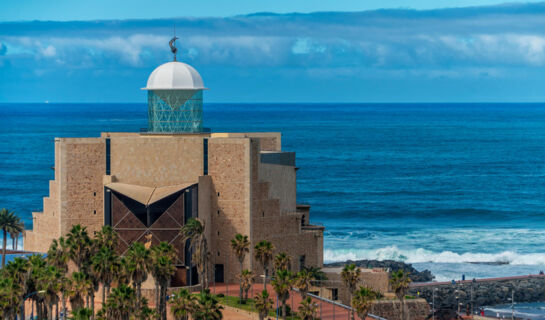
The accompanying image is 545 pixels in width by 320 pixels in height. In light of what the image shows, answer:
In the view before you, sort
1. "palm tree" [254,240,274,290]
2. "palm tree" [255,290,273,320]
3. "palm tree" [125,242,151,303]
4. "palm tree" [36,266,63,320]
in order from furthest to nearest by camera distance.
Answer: "palm tree" [254,240,274,290]
"palm tree" [255,290,273,320]
"palm tree" [125,242,151,303]
"palm tree" [36,266,63,320]

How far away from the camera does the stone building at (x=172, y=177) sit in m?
72.8

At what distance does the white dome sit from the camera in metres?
75.2

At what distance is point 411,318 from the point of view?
74188 millimetres

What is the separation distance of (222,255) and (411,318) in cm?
1486

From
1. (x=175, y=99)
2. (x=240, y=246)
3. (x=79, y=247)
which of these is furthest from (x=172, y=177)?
(x=79, y=247)

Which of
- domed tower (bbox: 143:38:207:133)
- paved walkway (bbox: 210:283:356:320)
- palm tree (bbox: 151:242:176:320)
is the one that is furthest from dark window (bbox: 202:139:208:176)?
palm tree (bbox: 151:242:176:320)

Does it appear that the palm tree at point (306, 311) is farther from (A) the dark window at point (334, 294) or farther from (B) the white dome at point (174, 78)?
(B) the white dome at point (174, 78)

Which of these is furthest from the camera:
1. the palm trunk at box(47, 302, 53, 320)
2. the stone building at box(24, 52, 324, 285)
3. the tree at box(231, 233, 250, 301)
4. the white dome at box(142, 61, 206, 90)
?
the white dome at box(142, 61, 206, 90)

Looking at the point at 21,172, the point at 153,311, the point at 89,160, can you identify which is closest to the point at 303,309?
the point at 153,311

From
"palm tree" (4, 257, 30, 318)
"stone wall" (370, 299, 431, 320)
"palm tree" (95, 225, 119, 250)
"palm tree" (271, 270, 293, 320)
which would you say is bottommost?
"stone wall" (370, 299, 431, 320)

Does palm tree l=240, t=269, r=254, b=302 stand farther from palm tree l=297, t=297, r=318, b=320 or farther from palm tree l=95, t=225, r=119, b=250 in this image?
palm tree l=95, t=225, r=119, b=250

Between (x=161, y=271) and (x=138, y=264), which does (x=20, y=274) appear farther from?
(x=161, y=271)

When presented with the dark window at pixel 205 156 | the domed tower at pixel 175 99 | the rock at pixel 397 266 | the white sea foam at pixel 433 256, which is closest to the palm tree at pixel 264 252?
the dark window at pixel 205 156

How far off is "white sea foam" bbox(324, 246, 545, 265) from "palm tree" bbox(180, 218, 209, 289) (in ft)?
116
